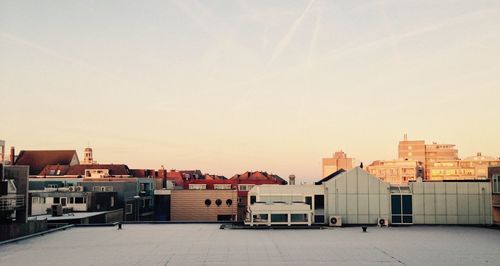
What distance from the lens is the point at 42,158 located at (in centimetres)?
18200

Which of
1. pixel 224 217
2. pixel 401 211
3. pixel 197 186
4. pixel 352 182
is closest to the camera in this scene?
pixel 401 211

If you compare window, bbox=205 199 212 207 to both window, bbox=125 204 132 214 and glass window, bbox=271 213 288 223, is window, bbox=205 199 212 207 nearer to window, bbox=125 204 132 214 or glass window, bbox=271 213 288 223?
window, bbox=125 204 132 214

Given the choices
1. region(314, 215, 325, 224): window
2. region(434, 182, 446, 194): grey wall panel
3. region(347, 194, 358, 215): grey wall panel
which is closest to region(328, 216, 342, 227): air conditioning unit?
region(314, 215, 325, 224): window

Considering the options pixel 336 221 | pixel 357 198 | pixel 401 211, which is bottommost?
pixel 336 221

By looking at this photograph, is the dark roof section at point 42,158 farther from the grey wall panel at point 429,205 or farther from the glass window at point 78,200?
the grey wall panel at point 429,205

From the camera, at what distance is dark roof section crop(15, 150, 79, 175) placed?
180m

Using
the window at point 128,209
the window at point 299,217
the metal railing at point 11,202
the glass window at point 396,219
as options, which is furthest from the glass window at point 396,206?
the window at point 128,209

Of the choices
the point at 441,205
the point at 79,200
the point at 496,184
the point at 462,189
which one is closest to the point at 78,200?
the point at 79,200

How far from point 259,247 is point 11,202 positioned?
37226 millimetres

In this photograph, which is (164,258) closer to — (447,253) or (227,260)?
(227,260)

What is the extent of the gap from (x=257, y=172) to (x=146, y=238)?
96.6 metres

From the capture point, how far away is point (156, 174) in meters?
166

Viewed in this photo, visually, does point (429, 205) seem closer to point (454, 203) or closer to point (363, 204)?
point (454, 203)

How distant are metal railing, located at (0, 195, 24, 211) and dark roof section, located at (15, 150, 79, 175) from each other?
125464mm
